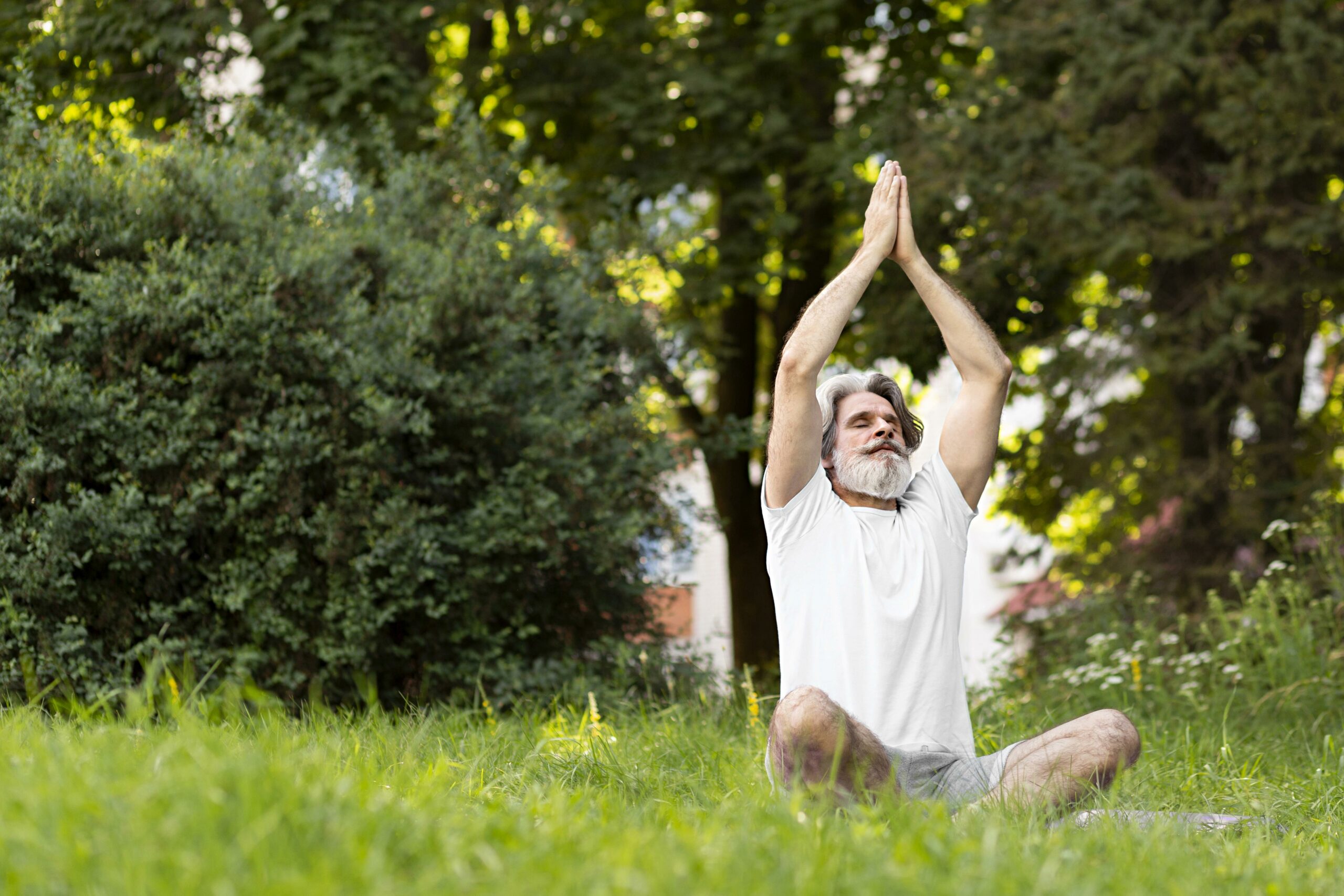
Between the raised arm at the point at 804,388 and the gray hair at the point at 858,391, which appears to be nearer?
the raised arm at the point at 804,388

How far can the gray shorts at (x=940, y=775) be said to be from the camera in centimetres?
341

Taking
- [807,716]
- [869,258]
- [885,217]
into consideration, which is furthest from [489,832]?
[885,217]

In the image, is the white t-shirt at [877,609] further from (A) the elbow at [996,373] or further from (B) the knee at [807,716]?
(A) the elbow at [996,373]

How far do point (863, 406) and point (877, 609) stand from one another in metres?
0.78

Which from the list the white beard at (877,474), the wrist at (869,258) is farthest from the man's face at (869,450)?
the wrist at (869,258)

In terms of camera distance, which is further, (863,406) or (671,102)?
(671,102)

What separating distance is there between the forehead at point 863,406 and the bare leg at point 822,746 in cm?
105

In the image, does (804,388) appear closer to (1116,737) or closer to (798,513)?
(798,513)

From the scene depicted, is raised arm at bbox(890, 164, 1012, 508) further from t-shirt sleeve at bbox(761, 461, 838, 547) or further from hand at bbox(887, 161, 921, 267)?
t-shirt sleeve at bbox(761, 461, 838, 547)

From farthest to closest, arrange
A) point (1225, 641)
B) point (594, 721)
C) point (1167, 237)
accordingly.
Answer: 1. point (1167, 237)
2. point (1225, 641)
3. point (594, 721)

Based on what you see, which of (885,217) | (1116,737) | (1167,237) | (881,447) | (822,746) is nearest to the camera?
(822,746)

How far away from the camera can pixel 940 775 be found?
11.5ft

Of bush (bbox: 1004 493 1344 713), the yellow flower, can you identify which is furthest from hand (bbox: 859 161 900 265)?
bush (bbox: 1004 493 1344 713)

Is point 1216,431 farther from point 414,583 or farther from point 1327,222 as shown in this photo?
point 414,583
